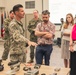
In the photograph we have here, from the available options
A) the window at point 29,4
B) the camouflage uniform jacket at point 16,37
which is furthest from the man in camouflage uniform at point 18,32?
the window at point 29,4

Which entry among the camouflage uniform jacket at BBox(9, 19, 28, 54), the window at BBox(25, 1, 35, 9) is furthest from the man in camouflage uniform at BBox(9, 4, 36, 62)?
the window at BBox(25, 1, 35, 9)

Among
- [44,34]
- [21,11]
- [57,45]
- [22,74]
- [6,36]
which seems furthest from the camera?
[57,45]

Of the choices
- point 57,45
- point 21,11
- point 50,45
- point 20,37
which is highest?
point 21,11

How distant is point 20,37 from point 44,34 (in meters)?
1.11

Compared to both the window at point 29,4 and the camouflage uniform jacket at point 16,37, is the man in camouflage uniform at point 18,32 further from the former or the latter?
the window at point 29,4

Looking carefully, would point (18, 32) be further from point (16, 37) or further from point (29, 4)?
point (29, 4)

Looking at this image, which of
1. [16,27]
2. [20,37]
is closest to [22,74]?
[20,37]

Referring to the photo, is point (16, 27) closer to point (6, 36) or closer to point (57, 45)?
point (6, 36)

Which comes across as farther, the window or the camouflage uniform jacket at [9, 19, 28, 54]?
the window

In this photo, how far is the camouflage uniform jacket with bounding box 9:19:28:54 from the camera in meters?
2.72

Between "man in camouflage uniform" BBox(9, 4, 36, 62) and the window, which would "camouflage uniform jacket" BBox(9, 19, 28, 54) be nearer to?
"man in camouflage uniform" BBox(9, 4, 36, 62)

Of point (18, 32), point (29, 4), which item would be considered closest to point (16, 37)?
point (18, 32)

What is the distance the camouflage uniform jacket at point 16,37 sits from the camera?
2.72m

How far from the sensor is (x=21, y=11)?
9.52 feet
